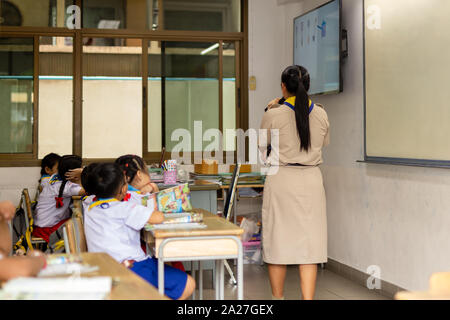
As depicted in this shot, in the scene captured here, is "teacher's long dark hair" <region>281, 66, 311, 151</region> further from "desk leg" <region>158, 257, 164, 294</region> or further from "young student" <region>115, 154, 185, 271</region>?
"desk leg" <region>158, 257, 164, 294</region>

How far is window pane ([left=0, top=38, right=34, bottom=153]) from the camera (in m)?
5.90

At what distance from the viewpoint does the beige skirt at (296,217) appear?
349 cm

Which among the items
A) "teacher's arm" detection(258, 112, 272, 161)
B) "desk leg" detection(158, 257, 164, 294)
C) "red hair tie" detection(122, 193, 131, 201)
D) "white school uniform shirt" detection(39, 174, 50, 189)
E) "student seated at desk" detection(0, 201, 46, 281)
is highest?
"teacher's arm" detection(258, 112, 272, 161)

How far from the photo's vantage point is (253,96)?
631cm

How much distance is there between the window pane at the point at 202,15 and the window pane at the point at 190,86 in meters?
0.19

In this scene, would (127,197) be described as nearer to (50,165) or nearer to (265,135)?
(265,135)

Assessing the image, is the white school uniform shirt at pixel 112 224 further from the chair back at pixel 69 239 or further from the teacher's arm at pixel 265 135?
the teacher's arm at pixel 265 135

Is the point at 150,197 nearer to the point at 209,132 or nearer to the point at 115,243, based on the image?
the point at 115,243

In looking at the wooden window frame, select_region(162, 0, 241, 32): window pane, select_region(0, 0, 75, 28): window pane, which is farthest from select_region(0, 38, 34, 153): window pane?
select_region(162, 0, 241, 32): window pane

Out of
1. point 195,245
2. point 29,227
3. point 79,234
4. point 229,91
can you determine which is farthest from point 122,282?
point 229,91

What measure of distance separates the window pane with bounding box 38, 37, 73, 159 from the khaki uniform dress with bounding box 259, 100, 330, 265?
3.13 meters
